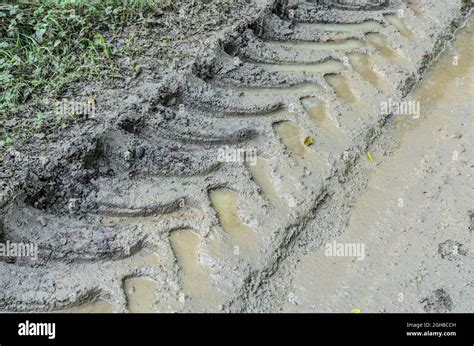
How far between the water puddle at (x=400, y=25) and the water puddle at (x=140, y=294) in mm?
3756

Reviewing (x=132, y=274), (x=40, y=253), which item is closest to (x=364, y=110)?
(x=132, y=274)

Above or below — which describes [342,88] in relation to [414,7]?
below

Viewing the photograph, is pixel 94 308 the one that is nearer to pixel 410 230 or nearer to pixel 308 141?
pixel 308 141

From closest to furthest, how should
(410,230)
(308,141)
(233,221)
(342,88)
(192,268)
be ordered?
(192,268) < (233,221) < (410,230) < (308,141) < (342,88)

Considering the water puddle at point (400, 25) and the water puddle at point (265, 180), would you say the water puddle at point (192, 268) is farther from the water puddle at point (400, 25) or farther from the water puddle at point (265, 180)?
the water puddle at point (400, 25)

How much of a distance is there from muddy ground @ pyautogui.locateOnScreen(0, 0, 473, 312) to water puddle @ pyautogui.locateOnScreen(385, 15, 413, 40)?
432mm

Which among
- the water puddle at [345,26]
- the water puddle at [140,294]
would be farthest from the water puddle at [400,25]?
the water puddle at [140,294]

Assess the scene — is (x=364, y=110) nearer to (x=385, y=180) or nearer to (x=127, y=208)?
(x=385, y=180)

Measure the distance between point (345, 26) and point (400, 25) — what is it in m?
0.60

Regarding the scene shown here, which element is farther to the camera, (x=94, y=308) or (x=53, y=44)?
(x=53, y=44)

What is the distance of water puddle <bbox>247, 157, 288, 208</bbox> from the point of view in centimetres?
420

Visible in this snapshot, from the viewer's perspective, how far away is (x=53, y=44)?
4.94m

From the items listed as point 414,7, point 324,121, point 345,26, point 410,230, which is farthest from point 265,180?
point 414,7

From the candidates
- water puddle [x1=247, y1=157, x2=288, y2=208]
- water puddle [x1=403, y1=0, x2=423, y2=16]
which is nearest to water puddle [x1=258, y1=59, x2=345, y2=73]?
water puddle [x1=247, y1=157, x2=288, y2=208]
